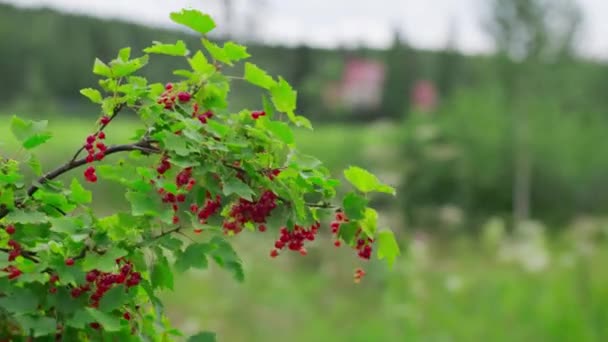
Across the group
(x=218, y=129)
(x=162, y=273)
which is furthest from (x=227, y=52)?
(x=162, y=273)

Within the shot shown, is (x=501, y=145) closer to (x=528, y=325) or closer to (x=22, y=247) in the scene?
(x=528, y=325)

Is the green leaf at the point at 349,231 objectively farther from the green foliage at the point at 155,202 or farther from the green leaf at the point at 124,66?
the green leaf at the point at 124,66

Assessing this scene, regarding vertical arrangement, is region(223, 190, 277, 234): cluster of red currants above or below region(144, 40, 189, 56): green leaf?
below

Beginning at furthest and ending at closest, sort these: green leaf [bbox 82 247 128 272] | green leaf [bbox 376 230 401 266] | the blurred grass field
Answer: the blurred grass field < green leaf [bbox 376 230 401 266] < green leaf [bbox 82 247 128 272]

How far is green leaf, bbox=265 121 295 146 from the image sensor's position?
1.40 m

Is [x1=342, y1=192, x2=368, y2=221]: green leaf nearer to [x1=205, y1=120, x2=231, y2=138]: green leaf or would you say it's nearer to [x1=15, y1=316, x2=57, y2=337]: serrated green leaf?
[x1=205, y1=120, x2=231, y2=138]: green leaf

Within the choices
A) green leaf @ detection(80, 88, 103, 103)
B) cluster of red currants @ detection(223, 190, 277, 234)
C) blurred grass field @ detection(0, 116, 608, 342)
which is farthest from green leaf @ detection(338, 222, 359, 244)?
blurred grass field @ detection(0, 116, 608, 342)

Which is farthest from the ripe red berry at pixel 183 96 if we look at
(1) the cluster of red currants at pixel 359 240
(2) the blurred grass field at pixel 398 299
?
(2) the blurred grass field at pixel 398 299

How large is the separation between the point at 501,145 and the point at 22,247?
35.3ft

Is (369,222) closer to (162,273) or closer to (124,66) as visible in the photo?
(162,273)

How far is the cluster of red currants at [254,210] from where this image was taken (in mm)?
1416

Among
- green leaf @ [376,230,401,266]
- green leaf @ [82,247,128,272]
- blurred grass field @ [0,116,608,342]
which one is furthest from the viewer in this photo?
blurred grass field @ [0,116,608,342]

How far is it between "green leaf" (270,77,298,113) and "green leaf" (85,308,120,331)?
16.9 inches

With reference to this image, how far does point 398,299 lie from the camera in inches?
242
